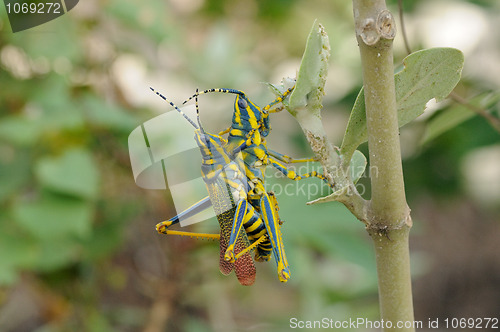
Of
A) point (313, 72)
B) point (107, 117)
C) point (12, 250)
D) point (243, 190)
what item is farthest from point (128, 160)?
point (313, 72)

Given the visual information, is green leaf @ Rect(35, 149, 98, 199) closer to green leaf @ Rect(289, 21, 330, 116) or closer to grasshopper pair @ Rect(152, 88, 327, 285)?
grasshopper pair @ Rect(152, 88, 327, 285)

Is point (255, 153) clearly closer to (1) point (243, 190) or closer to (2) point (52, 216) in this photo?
(1) point (243, 190)

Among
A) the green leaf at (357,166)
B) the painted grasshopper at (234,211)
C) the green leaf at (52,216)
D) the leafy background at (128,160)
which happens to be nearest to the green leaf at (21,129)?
the leafy background at (128,160)

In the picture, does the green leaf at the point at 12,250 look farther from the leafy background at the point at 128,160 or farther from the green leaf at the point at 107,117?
the green leaf at the point at 107,117

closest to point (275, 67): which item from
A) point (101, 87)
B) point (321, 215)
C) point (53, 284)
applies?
point (101, 87)

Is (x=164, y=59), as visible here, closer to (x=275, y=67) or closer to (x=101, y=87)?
(x=101, y=87)
